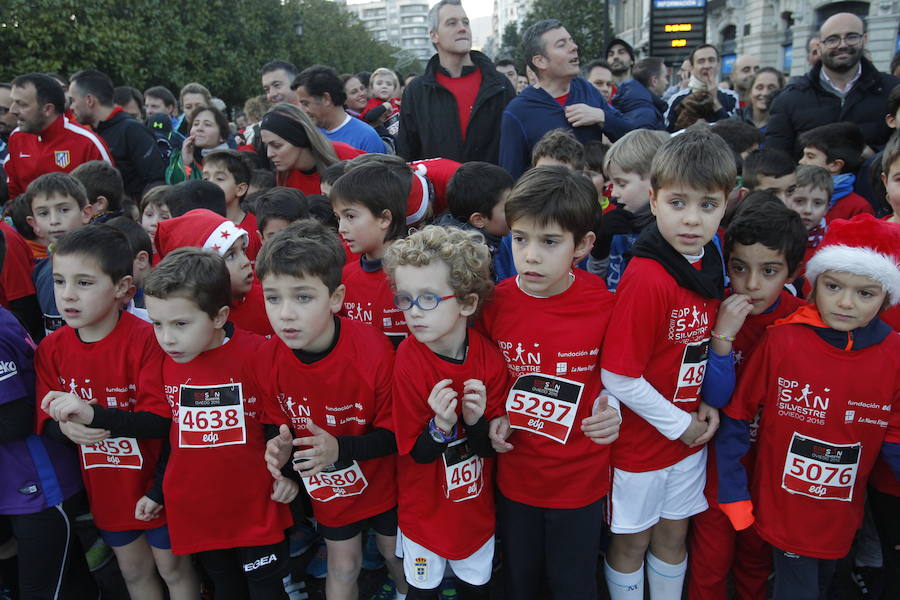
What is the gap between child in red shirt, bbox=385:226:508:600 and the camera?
7.61ft

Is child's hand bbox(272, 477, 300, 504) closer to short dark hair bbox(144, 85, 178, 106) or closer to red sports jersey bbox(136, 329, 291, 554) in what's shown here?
red sports jersey bbox(136, 329, 291, 554)

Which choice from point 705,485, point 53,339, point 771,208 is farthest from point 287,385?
point 771,208

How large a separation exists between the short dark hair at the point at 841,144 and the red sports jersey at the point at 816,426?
8.07 feet

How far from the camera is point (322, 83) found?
495 cm

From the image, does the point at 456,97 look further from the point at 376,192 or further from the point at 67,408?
the point at 67,408

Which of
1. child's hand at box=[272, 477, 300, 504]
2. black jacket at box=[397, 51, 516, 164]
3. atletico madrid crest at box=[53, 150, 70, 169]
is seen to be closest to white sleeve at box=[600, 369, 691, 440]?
child's hand at box=[272, 477, 300, 504]

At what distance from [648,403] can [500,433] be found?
23.0 inches

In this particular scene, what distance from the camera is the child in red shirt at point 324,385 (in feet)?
7.73

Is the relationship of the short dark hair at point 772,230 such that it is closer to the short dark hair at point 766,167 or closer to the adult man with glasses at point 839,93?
the short dark hair at point 766,167

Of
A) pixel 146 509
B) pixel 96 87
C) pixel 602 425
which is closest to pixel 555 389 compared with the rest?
pixel 602 425

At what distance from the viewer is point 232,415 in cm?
254

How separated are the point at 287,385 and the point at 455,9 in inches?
147

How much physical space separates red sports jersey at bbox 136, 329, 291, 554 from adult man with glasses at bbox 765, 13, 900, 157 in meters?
4.68

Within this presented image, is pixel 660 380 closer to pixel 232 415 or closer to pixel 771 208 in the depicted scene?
pixel 771 208
